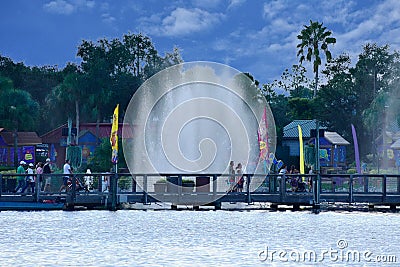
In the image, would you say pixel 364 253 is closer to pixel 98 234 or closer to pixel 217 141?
pixel 98 234

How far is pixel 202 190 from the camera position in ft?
137

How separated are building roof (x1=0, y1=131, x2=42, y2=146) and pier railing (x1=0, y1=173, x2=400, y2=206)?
161ft

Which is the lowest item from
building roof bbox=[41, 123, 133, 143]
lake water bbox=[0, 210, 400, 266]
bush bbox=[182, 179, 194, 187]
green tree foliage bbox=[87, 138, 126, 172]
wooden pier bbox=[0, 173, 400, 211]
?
lake water bbox=[0, 210, 400, 266]

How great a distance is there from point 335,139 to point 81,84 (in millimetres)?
29221

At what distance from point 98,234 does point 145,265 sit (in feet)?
26.8

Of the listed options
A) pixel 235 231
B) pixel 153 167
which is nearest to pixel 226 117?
pixel 153 167

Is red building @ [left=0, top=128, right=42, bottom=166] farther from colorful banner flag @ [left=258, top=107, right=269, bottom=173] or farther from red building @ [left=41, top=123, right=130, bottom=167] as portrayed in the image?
colorful banner flag @ [left=258, top=107, right=269, bottom=173]

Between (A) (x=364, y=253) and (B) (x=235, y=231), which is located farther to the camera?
(B) (x=235, y=231)

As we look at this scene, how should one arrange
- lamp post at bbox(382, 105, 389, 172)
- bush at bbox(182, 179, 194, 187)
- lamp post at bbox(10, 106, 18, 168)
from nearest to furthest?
bush at bbox(182, 179, 194, 187) < lamp post at bbox(10, 106, 18, 168) < lamp post at bbox(382, 105, 389, 172)

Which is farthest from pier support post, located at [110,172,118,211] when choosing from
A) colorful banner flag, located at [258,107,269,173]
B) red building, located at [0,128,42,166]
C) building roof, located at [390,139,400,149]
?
building roof, located at [390,139,400,149]

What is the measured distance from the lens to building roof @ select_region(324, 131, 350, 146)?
302 ft

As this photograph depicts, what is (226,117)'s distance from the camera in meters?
77.0

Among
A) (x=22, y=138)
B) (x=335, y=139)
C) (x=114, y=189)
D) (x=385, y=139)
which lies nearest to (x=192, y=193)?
(x=114, y=189)

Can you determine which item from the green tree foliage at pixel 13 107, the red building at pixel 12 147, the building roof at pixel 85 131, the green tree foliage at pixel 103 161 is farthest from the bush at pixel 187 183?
the red building at pixel 12 147
